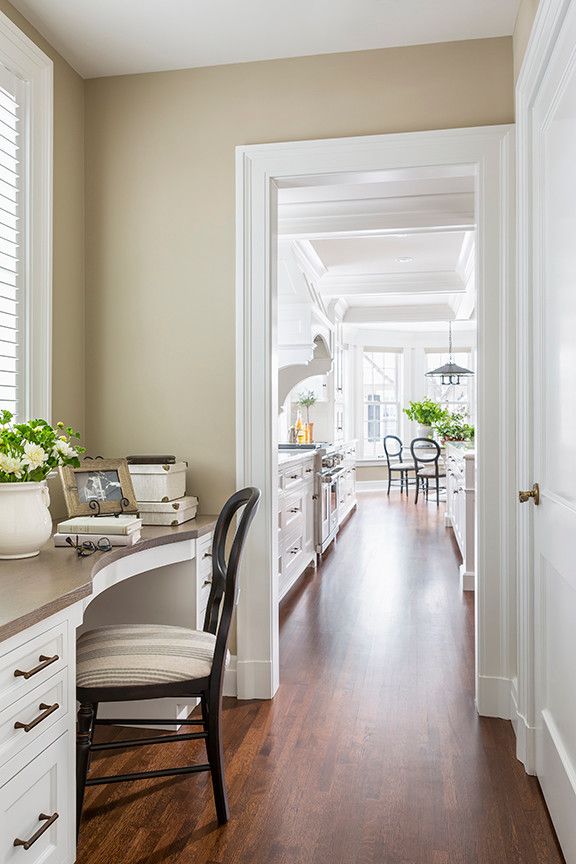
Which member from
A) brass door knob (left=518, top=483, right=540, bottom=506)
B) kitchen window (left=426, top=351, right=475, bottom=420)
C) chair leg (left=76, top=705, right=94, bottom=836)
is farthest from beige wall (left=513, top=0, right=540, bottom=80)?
kitchen window (left=426, top=351, right=475, bottom=420)

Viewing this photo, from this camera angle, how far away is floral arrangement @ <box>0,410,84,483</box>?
2.12m

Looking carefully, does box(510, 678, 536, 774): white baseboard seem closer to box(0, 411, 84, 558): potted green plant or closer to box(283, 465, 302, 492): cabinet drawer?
box(0, 411, 84, 558): potted green plant

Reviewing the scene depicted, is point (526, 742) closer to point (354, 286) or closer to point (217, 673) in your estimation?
point (217, 673)

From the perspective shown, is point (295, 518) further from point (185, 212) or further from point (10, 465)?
point (10, 465)

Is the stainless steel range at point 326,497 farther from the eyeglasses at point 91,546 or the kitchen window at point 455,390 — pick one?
the kitchen window at point 455,390

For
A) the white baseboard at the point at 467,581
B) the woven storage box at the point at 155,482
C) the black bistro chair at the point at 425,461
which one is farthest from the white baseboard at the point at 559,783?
the black bistro chair at the point at 425,461

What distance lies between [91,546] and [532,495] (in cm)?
145

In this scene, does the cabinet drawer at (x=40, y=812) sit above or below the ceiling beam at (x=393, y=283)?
below

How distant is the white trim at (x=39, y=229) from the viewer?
2.84 meters

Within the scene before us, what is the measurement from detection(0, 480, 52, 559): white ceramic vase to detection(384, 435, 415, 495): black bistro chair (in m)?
8.79

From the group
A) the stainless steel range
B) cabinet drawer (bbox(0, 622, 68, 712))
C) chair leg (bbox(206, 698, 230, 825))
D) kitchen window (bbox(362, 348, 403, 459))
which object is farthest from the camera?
kitchen window (bbox(362, 348, 403, 459))

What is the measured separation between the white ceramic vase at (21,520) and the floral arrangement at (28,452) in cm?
4

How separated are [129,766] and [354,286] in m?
6.40

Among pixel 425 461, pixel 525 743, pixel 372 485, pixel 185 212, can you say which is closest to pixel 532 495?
pixel 525 743
